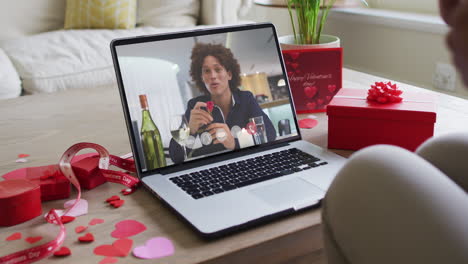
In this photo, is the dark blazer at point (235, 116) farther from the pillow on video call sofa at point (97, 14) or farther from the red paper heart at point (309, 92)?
the pillow on video call sofa at point (97, 14)

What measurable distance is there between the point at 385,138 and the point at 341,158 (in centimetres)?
12

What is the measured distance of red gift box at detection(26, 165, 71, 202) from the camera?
2.48 ft

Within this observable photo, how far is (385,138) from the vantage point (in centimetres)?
92

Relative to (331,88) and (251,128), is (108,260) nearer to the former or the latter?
(251,128)

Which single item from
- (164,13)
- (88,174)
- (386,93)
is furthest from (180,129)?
(164,13)

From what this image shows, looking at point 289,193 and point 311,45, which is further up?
point 311,45

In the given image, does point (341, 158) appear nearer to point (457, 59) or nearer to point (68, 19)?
point (457, 59)

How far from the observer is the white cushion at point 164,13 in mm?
2666

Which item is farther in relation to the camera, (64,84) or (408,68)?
(408,68)

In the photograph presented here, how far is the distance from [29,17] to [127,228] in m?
2.22

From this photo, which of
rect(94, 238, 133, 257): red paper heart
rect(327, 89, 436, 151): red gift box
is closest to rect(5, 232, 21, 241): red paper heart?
rect(94, 238, 133, 257): red paper heart

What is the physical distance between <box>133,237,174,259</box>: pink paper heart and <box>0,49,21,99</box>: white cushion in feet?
5.04

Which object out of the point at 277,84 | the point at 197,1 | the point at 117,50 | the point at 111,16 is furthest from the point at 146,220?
the point at 197,1

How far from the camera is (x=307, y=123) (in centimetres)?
108
